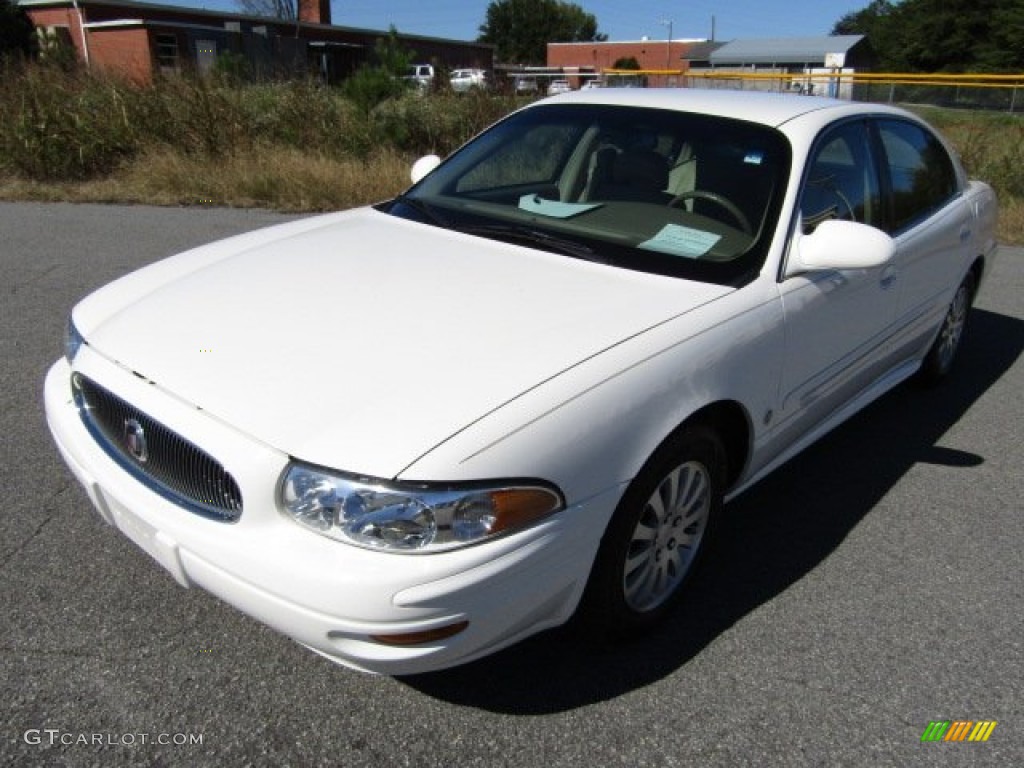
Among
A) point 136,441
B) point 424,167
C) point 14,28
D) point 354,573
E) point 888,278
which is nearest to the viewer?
point 354,573

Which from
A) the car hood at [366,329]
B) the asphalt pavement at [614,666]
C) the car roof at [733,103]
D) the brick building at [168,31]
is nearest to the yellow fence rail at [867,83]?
the car roof at [733,103]

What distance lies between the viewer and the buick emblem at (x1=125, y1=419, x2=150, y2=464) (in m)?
2.28

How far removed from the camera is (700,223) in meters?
3.09

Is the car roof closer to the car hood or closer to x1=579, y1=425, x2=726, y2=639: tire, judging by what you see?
the car hood

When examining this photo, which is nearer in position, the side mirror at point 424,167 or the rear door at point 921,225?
the rear door at point 921,225

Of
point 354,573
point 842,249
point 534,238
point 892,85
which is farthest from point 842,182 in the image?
point 892,85

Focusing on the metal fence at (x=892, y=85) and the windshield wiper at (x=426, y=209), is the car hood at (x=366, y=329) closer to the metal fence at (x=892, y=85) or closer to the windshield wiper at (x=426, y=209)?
the windshield wiper at (x=426, y=209)

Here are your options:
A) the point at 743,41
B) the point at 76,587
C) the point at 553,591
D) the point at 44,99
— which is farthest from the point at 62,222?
the point at 743,41

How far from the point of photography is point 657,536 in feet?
8.34

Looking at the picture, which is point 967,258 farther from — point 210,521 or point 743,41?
point 743,41

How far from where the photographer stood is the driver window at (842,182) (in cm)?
316

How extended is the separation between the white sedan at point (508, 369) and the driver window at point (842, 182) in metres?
0.01

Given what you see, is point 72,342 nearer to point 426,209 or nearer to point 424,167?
point 426,209

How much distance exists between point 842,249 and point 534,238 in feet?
3.47
